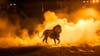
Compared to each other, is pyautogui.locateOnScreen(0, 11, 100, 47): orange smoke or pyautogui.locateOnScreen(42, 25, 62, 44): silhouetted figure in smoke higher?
pyautogui.locateOnScreen(42, 25, 62, 44): silhouetted figure in smoke

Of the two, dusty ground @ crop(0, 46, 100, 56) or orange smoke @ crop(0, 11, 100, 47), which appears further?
orange smoke @ crop(0, 11, 100, 47)

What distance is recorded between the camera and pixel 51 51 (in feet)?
74.0

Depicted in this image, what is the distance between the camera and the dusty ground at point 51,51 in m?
21.5

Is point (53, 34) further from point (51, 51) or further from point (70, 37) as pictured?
point (51, 51)

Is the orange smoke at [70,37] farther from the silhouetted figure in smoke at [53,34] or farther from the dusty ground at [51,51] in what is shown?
the dusty ground at [51,51]

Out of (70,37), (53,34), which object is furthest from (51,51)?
(70,37)

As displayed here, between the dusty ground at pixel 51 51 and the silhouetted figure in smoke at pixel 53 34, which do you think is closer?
the dusty ground at pixel 51 51

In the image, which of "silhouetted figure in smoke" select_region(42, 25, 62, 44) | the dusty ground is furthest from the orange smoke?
the dusty ground

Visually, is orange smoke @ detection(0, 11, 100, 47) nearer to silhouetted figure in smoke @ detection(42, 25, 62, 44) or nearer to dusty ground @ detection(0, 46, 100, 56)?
silhouetted figure in smoke @ detection(42, 25, 62, 44)

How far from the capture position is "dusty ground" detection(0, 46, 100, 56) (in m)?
21.5

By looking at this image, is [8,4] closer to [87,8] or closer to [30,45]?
[87,8]

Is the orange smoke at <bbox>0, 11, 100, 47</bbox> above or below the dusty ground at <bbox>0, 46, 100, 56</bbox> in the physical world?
below

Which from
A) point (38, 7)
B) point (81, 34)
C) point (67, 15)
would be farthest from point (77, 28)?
point (38, 7)

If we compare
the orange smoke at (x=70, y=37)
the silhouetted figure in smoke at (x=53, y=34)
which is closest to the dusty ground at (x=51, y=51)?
the orange smoke at (x=70, y=37)
